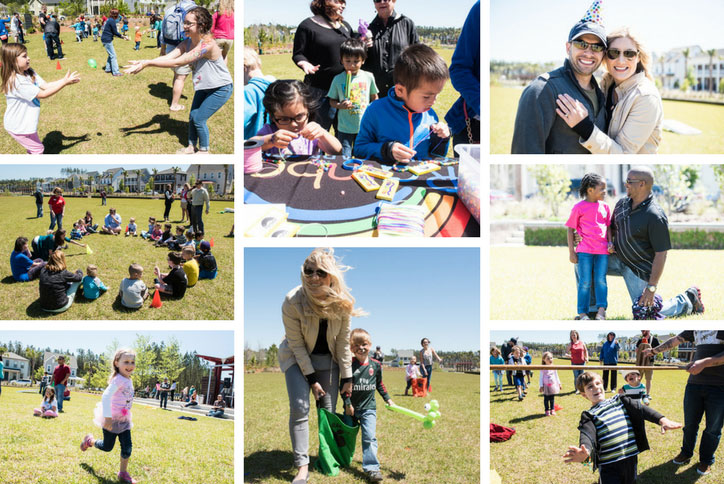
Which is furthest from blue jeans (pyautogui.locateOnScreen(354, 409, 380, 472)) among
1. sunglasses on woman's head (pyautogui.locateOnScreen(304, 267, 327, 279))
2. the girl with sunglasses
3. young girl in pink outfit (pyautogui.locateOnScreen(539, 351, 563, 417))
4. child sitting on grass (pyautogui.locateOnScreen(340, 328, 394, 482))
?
young girl in pink outfit (pyautogui.locateOnScreen(539, 351, 563, 417))

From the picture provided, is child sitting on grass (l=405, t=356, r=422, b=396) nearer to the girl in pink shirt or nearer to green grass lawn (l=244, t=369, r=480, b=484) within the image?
green grass lawn (l=244, t=369, r=480, b=484)

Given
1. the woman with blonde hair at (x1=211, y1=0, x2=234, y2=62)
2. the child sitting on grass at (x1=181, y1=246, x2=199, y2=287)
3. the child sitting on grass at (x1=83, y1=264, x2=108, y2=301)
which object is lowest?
the child sitting on grass at (x1=83, y1=264, x2=108, y2=301)

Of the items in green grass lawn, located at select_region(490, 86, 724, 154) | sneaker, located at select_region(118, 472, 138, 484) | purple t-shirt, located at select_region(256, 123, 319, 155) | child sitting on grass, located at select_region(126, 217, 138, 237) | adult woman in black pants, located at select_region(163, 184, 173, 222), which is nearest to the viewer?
sneaker, located at select_region(118, 472, 138, 484)

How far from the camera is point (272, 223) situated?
3.58 meters

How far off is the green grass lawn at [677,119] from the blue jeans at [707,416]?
18.8 ft

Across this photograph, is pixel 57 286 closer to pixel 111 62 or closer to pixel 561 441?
pixel 111 62

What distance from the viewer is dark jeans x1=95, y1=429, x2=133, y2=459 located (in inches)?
153

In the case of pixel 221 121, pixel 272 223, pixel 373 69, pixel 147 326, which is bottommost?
pixel 147 326

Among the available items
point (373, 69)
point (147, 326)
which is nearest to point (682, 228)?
point (373, 69)

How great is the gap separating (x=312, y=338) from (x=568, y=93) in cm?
218

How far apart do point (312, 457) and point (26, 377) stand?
8.34 feet

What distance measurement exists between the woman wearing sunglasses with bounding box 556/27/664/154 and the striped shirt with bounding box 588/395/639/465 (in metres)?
1.64

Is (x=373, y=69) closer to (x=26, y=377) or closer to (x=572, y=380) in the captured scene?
(x=572, y=380)

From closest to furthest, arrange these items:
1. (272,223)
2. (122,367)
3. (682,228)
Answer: (272,223), (122,367), (682,228)
